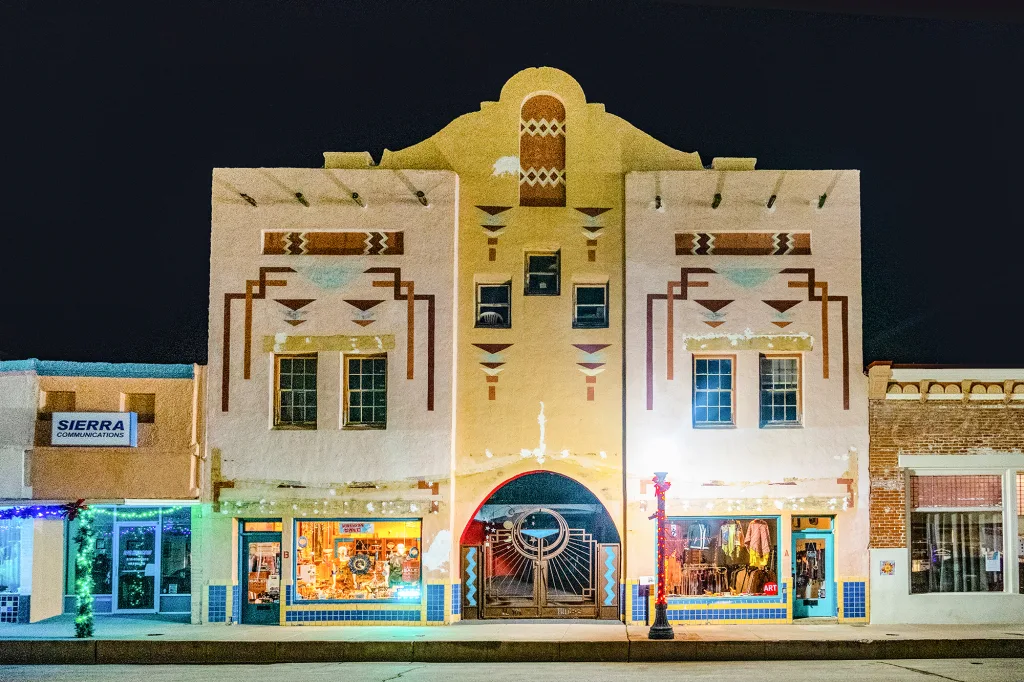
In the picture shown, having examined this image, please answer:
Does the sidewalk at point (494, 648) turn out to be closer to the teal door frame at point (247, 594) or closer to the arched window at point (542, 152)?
the teal door frame at point (247, 594)

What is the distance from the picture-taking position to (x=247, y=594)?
2180 centimetres

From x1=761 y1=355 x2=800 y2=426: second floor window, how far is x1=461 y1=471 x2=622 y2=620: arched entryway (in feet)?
13.0

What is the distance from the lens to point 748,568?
21453mm

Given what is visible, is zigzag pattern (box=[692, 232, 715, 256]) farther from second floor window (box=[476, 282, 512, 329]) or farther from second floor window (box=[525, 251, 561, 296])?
second floor window (box=[476, 282, 512, 329])

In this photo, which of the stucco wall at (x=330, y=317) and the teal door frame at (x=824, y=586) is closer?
the teal door frame at (x=824, y=586)

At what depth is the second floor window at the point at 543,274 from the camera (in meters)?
22.1

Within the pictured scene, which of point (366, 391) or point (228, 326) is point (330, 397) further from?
point (228, 326)

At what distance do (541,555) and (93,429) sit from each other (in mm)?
9392

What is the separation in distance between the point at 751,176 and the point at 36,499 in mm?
15876

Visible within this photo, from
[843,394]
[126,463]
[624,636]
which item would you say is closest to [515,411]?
[624,636]

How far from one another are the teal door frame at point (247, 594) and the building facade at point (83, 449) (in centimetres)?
108

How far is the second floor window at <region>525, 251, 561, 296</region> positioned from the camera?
2212 centimetres

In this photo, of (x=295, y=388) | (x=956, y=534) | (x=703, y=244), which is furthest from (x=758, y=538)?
(x=295, y=388)

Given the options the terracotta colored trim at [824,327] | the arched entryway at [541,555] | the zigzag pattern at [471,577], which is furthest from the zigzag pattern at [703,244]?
the zigzag pattern at [471,577]
